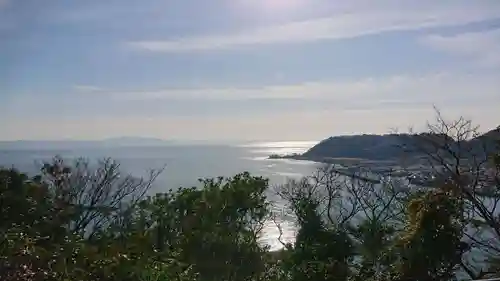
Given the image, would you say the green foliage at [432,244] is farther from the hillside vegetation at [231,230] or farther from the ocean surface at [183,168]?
the ocean surface at [183,168]

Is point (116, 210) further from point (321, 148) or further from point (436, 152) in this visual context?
point (321, 148)

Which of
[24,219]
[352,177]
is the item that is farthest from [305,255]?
[352,177]

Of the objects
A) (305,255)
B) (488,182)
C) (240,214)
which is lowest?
(305,255)

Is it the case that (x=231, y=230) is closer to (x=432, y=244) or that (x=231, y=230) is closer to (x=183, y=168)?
(x=432, y=244)

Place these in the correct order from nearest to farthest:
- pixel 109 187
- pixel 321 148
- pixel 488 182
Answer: pixel 488 182, pixel 109 187, pixel 321 148

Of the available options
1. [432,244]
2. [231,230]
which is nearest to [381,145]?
[231,230]

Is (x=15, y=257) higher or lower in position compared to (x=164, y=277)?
higher

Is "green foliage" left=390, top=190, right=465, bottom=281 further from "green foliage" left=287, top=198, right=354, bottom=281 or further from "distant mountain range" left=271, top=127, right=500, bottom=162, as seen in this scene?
"green foliage" left=287, top=198, right=354, bottom=281

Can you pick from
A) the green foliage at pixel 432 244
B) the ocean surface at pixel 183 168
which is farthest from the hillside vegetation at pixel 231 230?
the ocean surface at pixel 183 168
